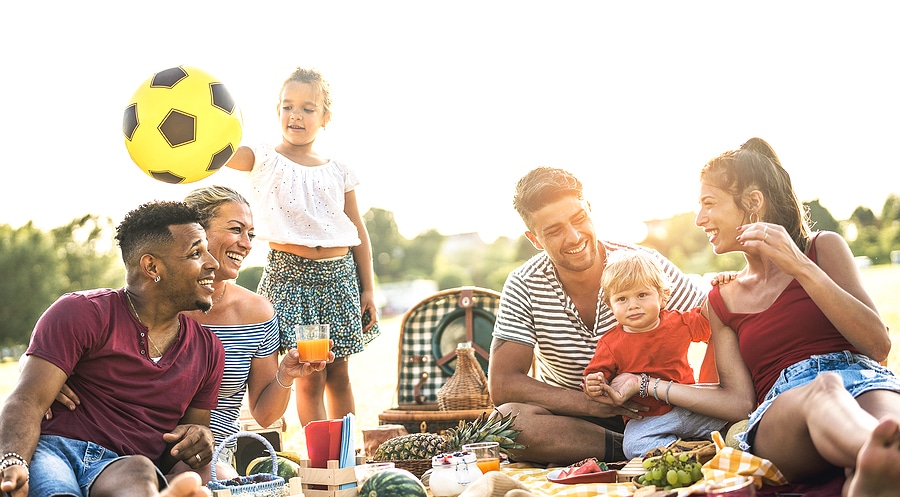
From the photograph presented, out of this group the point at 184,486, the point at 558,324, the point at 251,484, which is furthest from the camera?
the point at 558,324

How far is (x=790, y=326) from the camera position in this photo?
3.54m

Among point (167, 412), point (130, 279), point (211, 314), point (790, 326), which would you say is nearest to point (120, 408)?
point (167, 412)

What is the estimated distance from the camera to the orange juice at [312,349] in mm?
4109

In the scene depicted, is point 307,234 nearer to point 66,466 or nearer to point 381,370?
point 66,466

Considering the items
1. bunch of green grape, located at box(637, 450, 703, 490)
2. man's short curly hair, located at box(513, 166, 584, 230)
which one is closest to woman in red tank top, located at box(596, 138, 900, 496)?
bunch of green grape, located at box(637, 450, 703, 490)

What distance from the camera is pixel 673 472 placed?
351 centimetres

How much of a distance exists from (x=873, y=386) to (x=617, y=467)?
1433mm

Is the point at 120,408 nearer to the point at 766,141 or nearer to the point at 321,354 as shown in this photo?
the point at 321,354

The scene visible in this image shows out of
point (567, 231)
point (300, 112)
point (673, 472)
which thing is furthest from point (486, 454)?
point (300, 112)

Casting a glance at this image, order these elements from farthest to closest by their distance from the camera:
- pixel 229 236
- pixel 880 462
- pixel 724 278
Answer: pixel 229 236, pixel 724 278, pixel 880 462

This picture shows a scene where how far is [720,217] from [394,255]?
52.4 metres

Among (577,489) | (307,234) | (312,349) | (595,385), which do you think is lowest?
(577,489)

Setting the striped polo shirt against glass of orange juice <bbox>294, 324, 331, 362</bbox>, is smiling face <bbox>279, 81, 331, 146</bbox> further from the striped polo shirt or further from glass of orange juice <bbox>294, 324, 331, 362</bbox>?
glass of orange juice <bbox>294, 324, 331, 362</bbox>

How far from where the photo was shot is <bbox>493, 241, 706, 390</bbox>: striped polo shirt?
473 centimetres
